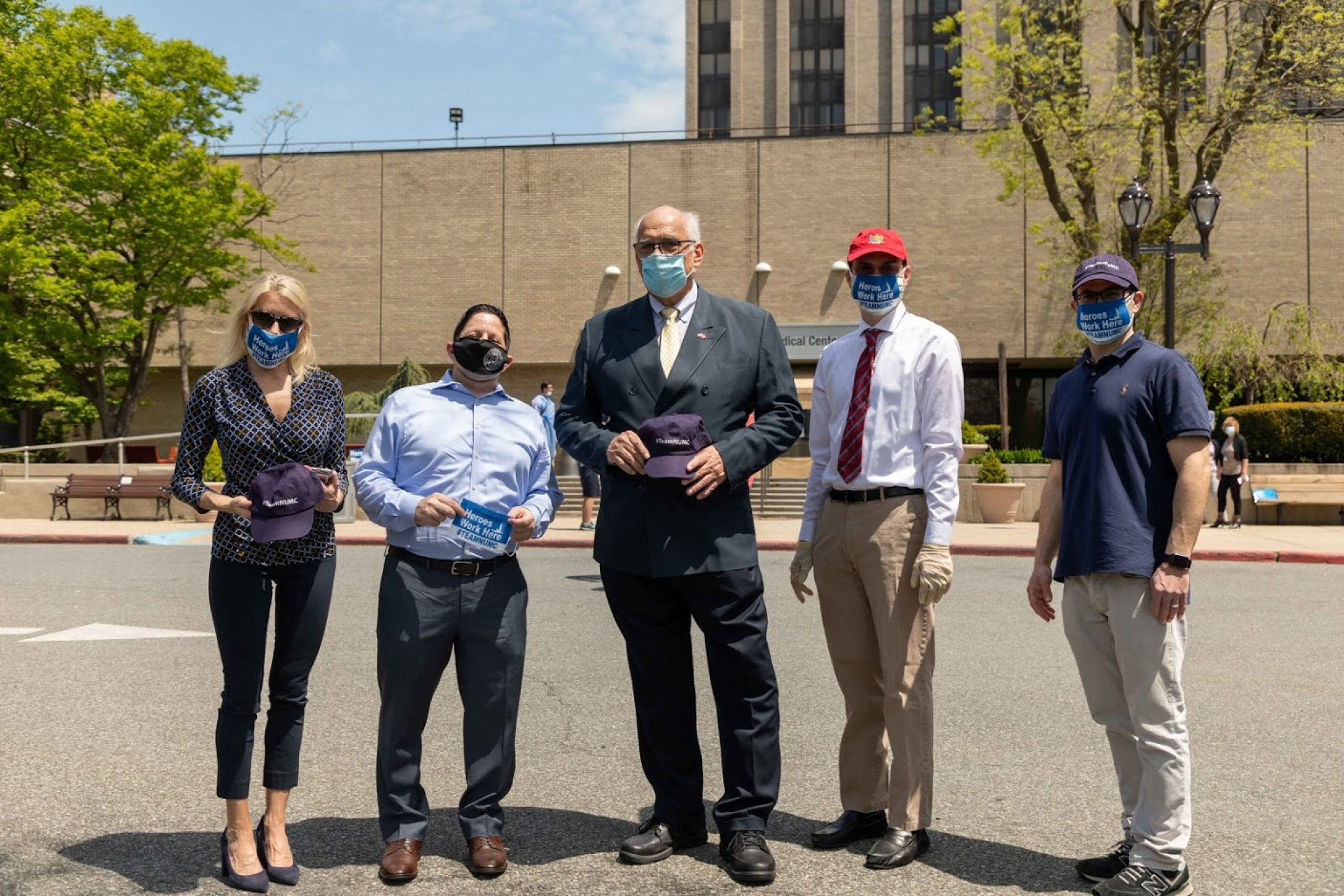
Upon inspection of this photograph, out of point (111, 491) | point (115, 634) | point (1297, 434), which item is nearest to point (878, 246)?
point (115, 634)

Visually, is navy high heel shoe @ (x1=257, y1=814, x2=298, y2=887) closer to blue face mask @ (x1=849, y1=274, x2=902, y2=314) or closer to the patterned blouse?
the patterned blouse

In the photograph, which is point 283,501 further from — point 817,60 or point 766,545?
point 817,60

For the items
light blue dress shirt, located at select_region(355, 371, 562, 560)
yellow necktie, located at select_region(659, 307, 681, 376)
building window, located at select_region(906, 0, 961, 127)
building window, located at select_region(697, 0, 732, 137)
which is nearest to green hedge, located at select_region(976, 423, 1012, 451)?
building window, located at select_region(906, 0, 961, 127)

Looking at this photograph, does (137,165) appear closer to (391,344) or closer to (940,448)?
(391,344)

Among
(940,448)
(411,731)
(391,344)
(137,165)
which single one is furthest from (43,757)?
(391,344)

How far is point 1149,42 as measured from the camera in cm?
5969

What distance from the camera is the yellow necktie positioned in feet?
14.5

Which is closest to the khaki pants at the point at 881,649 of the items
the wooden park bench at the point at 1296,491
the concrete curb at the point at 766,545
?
the concrete curb at the point at 766,545

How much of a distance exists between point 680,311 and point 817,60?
63.0 meters

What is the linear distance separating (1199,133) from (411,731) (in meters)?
28.5

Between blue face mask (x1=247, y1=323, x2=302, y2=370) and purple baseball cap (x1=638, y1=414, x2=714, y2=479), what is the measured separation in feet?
4.06

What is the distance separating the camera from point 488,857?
4.04 m

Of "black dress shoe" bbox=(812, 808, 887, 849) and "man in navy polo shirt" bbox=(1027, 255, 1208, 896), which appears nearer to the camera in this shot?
"man in navy polo shirt" bbox=(1027, 255, 1208, 896)

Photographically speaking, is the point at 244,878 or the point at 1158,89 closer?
the point at 244,878
